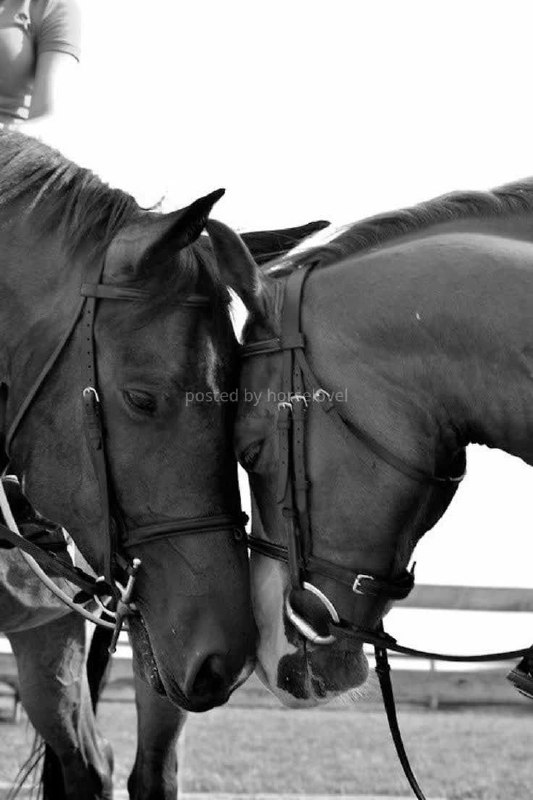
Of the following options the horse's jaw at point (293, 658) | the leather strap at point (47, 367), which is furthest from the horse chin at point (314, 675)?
the leather strap at point (47, 367)

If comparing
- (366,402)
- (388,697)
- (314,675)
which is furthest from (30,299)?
(388,697)

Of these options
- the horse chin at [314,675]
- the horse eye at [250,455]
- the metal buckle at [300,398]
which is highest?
the metal buckle at [300,398]

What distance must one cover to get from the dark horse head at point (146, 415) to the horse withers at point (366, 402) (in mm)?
122

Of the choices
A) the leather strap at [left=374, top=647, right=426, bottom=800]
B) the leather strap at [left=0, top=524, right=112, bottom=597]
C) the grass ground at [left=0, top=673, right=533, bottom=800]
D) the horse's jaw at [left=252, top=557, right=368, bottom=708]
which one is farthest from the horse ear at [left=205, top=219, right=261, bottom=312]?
the grass ground at [left=0, top=673, right=533, bottom=800]

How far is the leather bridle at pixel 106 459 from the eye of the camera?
3.56 metres

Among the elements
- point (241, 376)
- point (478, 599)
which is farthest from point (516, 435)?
point (478, 599)

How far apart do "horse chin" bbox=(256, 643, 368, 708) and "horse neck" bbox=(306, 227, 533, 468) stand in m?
0.66

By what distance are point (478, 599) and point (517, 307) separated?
5955mm

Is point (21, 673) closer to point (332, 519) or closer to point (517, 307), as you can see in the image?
point (332, 519)

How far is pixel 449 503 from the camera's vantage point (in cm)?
368

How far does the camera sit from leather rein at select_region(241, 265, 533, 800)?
352 centimetres

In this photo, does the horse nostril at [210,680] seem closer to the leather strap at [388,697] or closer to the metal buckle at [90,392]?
the leather strap at [388,697]

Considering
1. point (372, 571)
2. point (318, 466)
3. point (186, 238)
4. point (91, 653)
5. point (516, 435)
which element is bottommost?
point (91, 653)

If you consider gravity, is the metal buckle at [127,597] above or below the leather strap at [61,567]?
above
